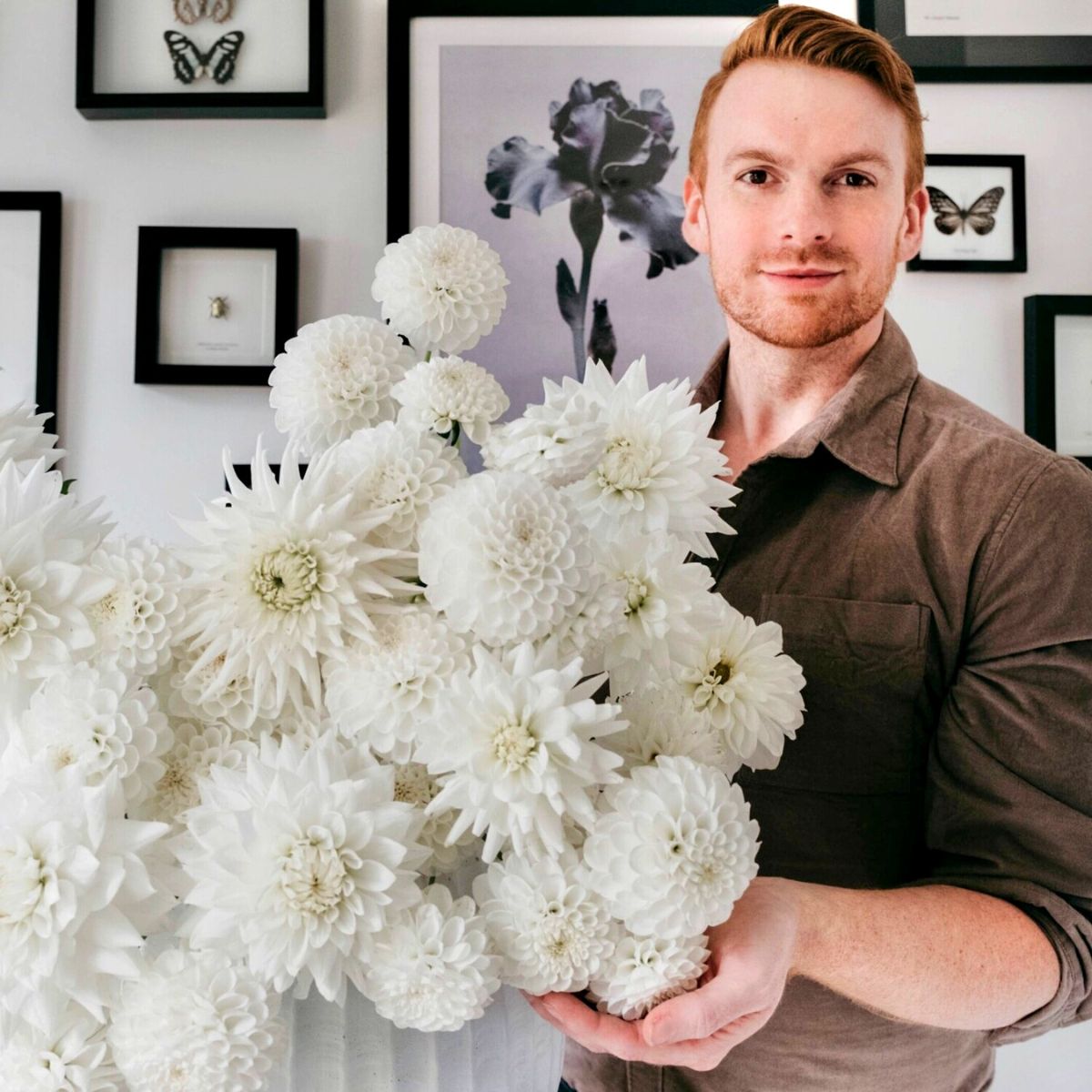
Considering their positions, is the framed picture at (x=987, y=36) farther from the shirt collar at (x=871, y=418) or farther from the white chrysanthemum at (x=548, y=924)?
the white chrysanthemum at (x=548, y=924)

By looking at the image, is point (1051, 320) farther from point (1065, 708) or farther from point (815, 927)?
point (815, 927)

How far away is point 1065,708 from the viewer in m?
0.73

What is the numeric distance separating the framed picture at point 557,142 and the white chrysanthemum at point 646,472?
0.89 m

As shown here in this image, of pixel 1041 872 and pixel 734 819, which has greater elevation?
pixel 734 819

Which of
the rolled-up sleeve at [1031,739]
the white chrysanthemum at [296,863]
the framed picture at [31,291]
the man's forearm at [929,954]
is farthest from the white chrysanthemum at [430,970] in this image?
the framed picture at [31,291]

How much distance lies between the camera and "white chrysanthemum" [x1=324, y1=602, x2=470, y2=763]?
Answer: 0.40m

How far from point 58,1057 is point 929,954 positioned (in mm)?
518

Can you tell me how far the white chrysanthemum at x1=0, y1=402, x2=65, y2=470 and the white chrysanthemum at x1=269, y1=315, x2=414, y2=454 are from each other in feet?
0.37

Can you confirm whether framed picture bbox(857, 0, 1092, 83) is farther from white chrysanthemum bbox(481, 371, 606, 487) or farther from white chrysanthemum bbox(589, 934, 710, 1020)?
white chrysanthemum bbox(589, 934, 710, 1020)

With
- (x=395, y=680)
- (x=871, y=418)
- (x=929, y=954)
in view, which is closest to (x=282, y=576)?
(x=395, y=680)

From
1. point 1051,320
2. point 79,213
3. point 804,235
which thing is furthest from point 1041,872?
point 79,213

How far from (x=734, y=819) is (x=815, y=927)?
237 mm

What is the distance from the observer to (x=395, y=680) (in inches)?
15.7

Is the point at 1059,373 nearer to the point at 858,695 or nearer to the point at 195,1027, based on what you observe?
the point at 858,695
